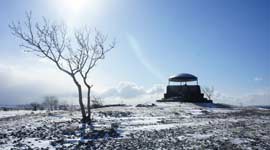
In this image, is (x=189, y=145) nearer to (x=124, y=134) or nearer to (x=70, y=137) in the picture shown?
(x=124, y=134)

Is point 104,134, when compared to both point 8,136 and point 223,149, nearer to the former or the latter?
point 8,136

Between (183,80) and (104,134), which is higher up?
(183,80)

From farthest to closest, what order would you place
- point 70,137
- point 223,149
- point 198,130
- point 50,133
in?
point 198,130
point 50,133
point 70,137
point 223,149

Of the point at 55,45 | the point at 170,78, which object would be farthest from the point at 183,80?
the point at 55,45

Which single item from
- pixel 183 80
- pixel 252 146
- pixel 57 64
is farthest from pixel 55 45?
pixel 183 80

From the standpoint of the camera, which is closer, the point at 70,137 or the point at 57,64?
the point at 70,137

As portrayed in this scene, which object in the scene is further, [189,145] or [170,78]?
[170,78]

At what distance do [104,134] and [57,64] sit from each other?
10.7 m

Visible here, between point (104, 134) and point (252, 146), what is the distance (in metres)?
8.34

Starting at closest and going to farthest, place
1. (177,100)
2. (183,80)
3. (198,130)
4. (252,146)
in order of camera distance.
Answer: (252,146) < (198,130) < (177,100) < (183,80)

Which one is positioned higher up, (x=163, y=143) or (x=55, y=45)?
(x=55, y=45)

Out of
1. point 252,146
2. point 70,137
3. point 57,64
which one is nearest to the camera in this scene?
point 252,146

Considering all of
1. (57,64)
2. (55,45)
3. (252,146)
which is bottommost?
(252,146)

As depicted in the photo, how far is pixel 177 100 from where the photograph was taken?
5075cm
